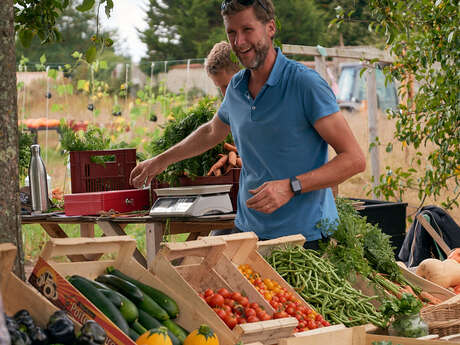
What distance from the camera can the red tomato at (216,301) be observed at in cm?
219

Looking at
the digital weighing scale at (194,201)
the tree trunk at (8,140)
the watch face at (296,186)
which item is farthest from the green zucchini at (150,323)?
the digital weighing scale at (194,201)

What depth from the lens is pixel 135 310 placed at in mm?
1942

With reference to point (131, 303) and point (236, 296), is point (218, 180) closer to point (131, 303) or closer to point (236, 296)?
point (236, 296)

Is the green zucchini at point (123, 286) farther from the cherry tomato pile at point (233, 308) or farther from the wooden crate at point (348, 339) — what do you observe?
the wooden crate at point (348, 339)

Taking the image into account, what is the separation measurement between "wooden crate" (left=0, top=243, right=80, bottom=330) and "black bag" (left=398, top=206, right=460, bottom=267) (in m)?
4.12

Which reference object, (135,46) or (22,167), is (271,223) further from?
(135,46)

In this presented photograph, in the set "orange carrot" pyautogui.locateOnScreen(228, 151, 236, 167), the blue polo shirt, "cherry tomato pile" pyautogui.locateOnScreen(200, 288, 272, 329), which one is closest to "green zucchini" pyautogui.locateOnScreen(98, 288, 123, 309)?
"cherry tomato pile" pyautogui.locateOnScreen(200, 288, 272, 329)

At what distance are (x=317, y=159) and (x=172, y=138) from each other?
5.77 ft

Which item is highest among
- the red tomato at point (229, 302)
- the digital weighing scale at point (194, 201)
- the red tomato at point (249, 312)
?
the red tomato at point (229, 302)

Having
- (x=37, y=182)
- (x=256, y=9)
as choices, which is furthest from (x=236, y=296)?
(x=37, y=182)

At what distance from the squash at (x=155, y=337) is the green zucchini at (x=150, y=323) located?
0.07 meters

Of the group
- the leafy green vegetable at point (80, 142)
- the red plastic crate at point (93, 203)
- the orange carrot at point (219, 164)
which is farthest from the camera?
the leafy green vegetable at point (80, 142)

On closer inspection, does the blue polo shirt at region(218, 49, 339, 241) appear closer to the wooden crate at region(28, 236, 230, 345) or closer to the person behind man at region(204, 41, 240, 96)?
the wooden crate at region(28, 236, 230, 345)

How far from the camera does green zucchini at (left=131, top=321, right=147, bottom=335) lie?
1.91m
